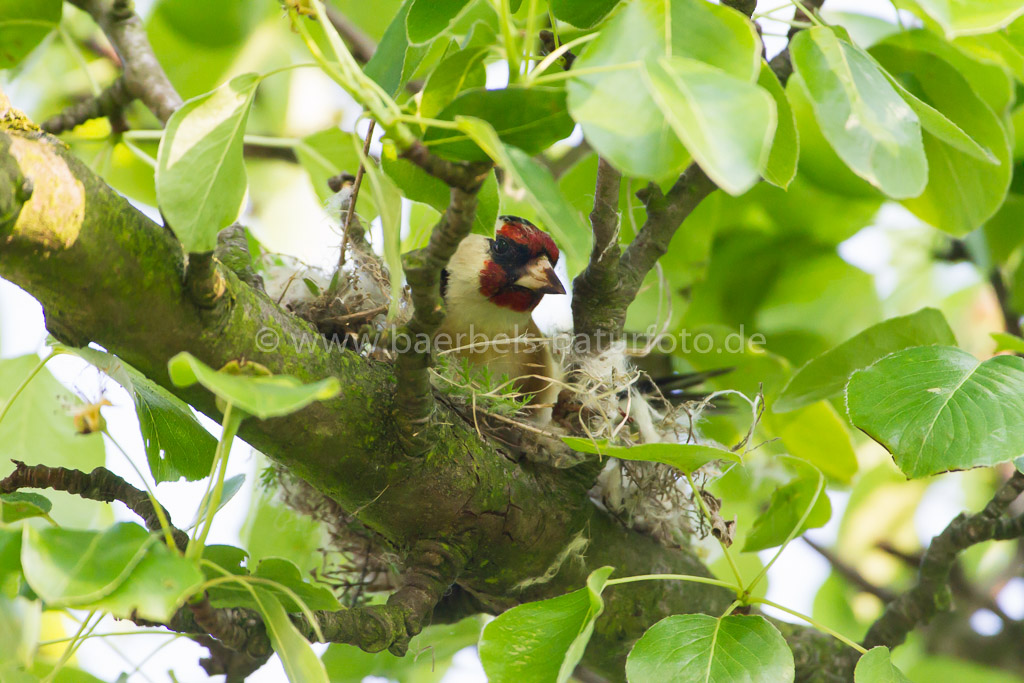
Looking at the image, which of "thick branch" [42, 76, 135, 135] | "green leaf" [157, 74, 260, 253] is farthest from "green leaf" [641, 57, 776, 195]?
"thick branch" [42, 76, 135, 135]

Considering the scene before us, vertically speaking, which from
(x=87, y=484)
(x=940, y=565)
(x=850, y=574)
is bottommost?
(x=850, y=574)

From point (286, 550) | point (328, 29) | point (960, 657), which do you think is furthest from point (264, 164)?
point (960, 657)

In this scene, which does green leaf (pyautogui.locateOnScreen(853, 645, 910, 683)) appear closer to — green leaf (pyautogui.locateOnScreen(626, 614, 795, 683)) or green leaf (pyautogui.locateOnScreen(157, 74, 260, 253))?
green leaf (pyautogui.locateOnScreen(626, 614, 795, 683))

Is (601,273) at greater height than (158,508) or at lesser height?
lesser

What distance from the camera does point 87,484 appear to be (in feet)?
4.59

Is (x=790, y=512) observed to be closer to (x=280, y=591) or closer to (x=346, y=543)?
(x=346, y=543)

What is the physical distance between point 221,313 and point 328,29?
1.38ft

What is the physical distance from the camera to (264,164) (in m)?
3.09

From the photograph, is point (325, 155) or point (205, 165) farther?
point (325, 155)

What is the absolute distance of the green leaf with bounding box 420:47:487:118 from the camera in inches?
42.4

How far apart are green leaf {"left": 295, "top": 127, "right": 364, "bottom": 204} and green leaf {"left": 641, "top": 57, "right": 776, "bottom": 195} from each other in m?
1.57

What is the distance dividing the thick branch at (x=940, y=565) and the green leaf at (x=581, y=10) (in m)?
1.22

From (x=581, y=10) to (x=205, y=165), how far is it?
55 cm

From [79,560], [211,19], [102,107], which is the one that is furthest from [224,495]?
[211,19]
